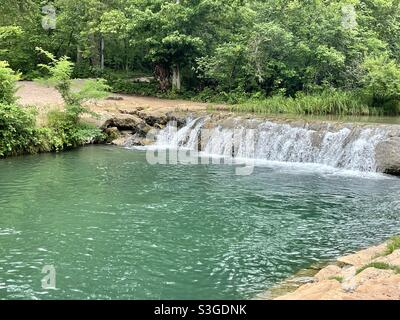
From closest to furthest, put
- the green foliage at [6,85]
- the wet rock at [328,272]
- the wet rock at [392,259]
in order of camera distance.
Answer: the wet rock at [392,259]
the wet rock at [328,272]
the green foliage at [6,85]

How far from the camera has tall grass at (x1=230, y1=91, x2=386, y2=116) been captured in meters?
20.8

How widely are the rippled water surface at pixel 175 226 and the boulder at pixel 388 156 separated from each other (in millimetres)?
544

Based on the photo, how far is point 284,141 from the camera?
1661cm

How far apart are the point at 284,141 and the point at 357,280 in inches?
443

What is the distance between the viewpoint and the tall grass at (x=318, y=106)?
2084 cm

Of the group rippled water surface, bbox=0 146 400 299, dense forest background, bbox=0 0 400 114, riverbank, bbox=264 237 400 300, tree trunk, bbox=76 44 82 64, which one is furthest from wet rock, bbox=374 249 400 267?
tree trunk, bbox=76 44 82 64

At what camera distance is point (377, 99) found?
21.9 m

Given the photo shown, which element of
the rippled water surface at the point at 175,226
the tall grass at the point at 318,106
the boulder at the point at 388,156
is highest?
the tall grass at the point at 318,106

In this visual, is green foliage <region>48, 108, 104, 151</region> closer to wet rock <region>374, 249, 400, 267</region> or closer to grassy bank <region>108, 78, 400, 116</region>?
grassy bank <region>108, 78, 400, 116</region>

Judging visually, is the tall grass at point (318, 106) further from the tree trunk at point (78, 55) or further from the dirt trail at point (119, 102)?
the tree trunk at point (78, 55)

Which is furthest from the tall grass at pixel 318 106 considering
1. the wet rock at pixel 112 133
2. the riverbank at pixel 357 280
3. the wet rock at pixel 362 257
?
the riverbank at pixel 357 280

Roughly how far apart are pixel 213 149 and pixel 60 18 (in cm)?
1405
